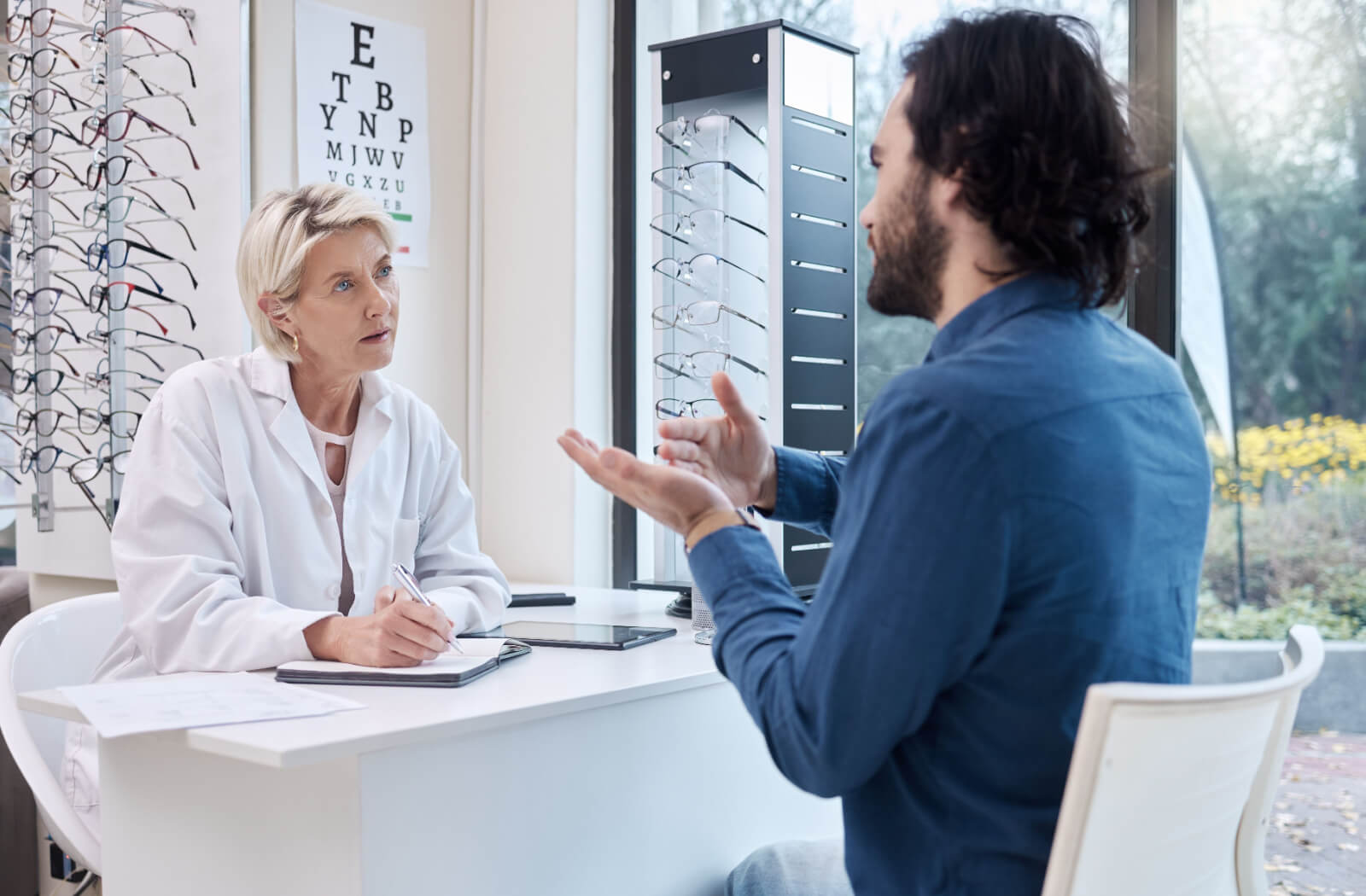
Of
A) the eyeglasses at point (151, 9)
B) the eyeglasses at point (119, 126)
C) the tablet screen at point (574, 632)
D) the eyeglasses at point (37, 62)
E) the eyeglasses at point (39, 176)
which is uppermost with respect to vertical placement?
the eyeglasses at point (151, 9)

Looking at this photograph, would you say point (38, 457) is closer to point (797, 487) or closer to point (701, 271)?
point (701, 271)

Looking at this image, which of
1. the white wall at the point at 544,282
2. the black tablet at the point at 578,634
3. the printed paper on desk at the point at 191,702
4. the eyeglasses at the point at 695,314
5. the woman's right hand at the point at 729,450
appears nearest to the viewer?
the printed paper on desk at the point at 191,702

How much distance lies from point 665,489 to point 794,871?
2.19 ft

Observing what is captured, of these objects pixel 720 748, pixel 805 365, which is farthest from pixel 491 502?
pixel 720 748

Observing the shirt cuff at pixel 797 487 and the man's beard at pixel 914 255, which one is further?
the shirt cuff at pixel 797 487

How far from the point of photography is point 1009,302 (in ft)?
3.20

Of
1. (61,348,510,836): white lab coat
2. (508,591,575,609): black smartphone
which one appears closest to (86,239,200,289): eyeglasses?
(61,348,510,836): white lab coat

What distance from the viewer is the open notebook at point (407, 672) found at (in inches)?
54.9

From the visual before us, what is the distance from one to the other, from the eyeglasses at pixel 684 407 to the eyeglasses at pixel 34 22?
57.7 inches

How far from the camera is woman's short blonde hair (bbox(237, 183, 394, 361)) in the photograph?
185 cm

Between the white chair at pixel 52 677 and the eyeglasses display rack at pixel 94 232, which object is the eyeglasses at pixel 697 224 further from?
the white chair at pixel 52 677

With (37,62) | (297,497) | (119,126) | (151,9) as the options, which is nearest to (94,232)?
(119,126)

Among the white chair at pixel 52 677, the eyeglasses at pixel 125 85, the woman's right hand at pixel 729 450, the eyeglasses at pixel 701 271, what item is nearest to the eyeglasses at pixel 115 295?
the eyeglasses at pixel 125 85

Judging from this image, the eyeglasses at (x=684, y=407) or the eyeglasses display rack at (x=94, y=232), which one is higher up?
the eyeglasses display rack at (x=94, y=232)
